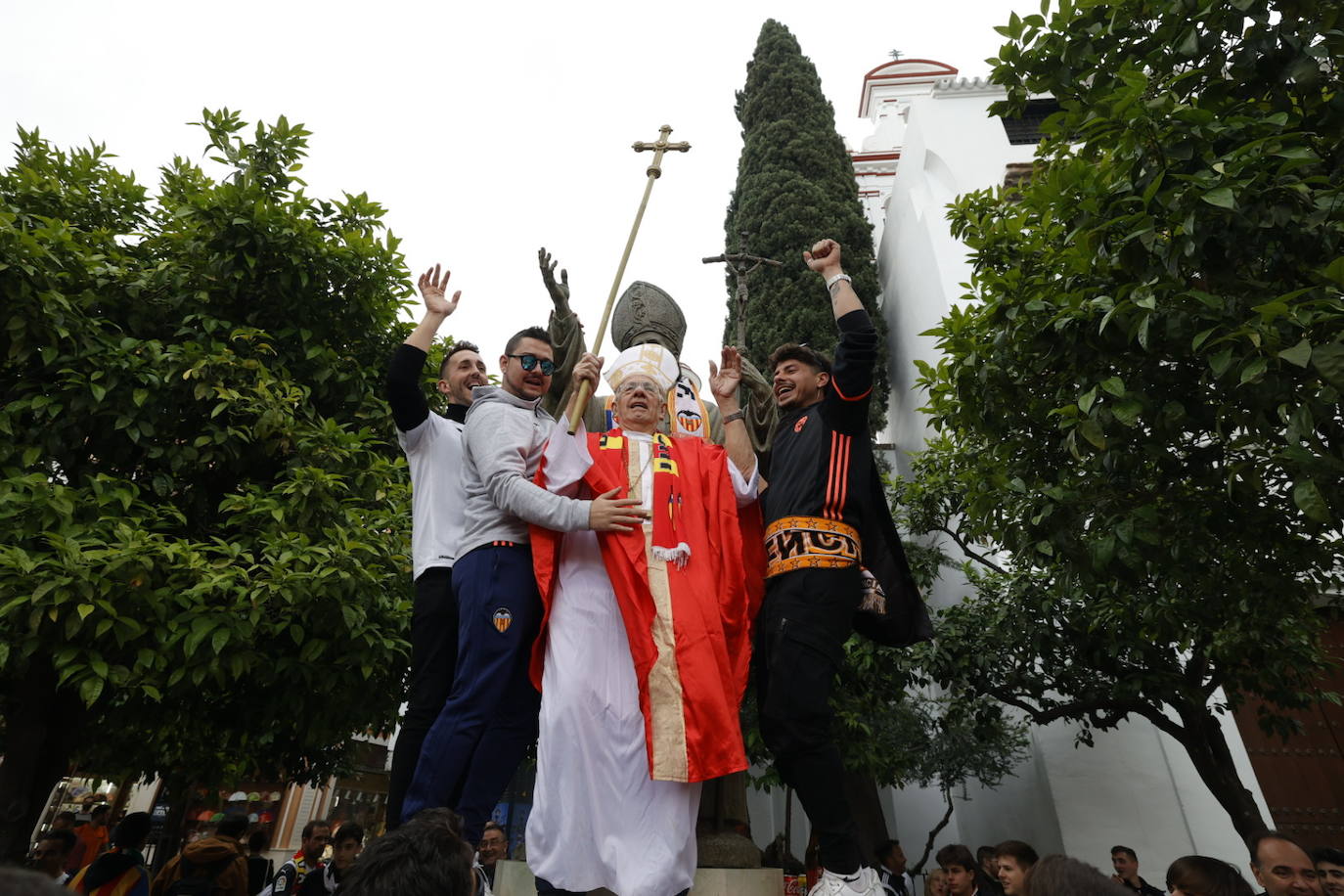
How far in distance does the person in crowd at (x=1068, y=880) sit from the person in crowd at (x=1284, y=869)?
3.00 meters

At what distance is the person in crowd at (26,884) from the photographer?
102 centimetres

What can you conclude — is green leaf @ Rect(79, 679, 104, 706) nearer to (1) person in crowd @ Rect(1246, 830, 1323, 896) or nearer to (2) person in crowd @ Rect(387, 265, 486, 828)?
(2) person in crowd @ Rect(387, 265, 486, 828)

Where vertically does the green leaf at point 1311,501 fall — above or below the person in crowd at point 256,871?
above

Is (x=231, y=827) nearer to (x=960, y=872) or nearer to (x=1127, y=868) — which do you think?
(x=960, y=872)

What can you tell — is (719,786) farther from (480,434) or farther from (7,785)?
(7,785)

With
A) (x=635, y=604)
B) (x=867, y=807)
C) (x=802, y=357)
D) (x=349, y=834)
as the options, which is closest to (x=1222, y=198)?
(x=802, y=357)

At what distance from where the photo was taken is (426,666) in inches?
125

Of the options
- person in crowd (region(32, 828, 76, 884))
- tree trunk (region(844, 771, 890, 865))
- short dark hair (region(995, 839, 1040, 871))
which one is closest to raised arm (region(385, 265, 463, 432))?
short dark hair (region(995, 839, 1040, 871))

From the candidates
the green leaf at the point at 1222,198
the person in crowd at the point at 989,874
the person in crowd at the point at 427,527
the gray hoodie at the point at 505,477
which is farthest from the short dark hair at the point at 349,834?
the green leaf at the point at 1222,198

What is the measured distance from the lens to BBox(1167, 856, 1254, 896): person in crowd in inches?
132

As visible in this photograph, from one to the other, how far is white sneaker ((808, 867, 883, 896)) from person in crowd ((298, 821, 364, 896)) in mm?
3914

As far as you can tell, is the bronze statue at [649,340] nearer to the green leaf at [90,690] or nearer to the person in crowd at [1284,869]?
the green leaf at [90,690]

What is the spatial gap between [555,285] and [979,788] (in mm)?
10309

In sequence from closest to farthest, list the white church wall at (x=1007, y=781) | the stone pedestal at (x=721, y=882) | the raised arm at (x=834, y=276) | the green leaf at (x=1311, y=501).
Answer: the green leaf at (x=1311, y=501) → the stone pedestal at (x=721, y=882) → the raised arm at (x=834, y=276) → the white church wall at (x=1007, y=781)
